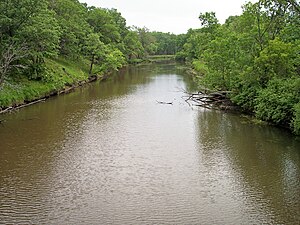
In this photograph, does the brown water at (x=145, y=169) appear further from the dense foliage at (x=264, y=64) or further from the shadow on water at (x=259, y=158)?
the dense foliage at (x=264, y=64)

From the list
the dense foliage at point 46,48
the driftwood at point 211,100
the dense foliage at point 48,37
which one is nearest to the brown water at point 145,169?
the driftwood at point 211,100

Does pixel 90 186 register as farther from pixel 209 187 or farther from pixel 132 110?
pixel 132 110

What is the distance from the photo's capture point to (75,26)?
5303cm

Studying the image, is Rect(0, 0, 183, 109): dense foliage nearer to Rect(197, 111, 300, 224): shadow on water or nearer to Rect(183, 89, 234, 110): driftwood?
Rect(183, 89, 234, 110): driftwood

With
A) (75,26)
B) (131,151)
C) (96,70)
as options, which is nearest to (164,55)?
(96,70)

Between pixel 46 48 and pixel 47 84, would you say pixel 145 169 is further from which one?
pixel 47 84

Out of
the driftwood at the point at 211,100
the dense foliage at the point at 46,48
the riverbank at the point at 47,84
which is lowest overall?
the driftwood at the point at 211,100

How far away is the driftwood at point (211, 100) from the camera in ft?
115

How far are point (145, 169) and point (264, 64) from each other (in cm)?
1533

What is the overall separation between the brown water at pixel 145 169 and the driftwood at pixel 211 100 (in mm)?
3249

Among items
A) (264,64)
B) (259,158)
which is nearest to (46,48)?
(264,64)

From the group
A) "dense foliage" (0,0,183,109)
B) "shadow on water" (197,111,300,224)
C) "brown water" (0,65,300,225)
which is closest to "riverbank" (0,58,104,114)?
"dense foliage" (0,0,183,109)

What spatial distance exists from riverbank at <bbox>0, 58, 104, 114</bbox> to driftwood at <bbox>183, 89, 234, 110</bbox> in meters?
14.5

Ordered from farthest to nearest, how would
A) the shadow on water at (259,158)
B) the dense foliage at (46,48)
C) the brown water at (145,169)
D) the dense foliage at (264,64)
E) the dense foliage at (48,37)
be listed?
the dense foliage at (48,37), the dense foliage at (46,48), the dense foliage at (264,64), the shadow on water at (259,158), the brown water at (145,169)
